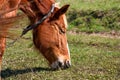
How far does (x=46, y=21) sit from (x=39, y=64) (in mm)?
2931

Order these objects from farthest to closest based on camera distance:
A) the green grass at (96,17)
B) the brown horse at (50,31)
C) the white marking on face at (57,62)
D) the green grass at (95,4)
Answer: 1. the green grass at (95,4)
2. the green grass at (96,17)
3. the white marking on face at (57,62)
4. the brown horse at (50,31)

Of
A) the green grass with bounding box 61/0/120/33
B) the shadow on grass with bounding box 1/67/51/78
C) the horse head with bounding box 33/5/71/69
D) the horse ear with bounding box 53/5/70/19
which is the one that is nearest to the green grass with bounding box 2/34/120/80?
the shadow on grass with bounding box 1/67/51/78

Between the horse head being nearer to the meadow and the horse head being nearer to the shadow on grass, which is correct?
the meadow

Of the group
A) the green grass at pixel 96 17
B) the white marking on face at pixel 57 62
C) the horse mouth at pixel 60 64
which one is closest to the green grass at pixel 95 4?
the green grass at pixel 96 17

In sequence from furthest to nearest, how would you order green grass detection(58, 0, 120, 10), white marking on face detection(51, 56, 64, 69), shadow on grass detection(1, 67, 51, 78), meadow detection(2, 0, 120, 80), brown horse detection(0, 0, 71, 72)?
1. green grass detection(58, 0, 120, 10)
2. shadow on grass detection(1, 67, 51, 78)
3. meadow detection(2, 0, 120, 80)
4. white marking on face detection(51, 56, 64, 69)
5. brown horse detection(0, 0, 71, 72)

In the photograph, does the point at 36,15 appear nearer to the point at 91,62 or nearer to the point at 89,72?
the point at 89,72

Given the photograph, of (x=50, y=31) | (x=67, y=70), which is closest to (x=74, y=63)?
(x=67, y=70)

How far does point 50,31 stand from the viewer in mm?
5242

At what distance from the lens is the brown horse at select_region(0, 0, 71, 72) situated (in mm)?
4875

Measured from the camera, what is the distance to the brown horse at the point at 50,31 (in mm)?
4875

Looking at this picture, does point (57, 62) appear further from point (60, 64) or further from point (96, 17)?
point (96, 17)

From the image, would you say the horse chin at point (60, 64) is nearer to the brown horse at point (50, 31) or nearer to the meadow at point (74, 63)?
the brown horse at point (50, 31)

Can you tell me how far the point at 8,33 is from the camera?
6.33ft

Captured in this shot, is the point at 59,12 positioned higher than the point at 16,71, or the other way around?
the point at 59,12
